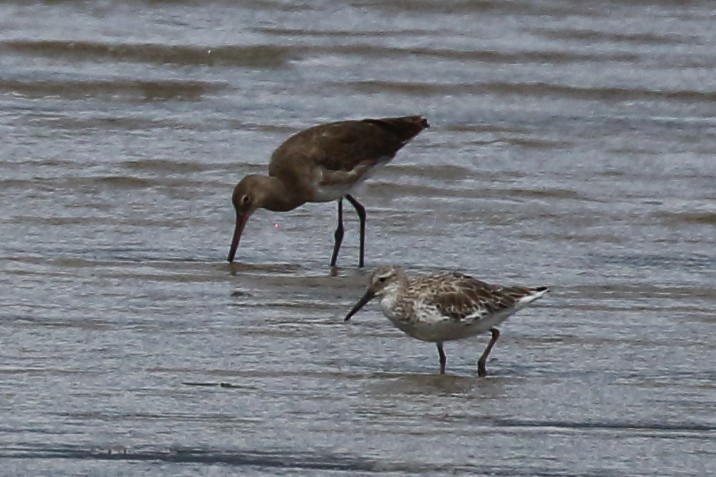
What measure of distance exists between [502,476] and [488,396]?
979 mm

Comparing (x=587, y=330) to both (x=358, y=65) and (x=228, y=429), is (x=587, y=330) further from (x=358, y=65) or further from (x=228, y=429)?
(x=358, y=65)

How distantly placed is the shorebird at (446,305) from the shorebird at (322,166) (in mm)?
2380

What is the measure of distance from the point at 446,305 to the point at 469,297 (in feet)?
0.39

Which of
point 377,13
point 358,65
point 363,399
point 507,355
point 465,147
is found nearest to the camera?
point 363,399

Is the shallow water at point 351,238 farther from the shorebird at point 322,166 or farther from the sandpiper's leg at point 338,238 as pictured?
the shorebird at point 322,166

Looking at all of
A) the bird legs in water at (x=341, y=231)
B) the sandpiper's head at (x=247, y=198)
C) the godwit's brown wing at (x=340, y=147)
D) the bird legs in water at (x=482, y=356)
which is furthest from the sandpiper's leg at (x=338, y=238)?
the bird legs in water at (x=482, y=356)

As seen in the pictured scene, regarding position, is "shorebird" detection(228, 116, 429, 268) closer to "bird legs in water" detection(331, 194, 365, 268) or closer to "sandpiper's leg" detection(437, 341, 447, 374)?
"bird legs in water" detection(331, 194, 365, 268)

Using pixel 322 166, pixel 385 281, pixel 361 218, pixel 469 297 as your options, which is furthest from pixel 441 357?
pixel 322 166

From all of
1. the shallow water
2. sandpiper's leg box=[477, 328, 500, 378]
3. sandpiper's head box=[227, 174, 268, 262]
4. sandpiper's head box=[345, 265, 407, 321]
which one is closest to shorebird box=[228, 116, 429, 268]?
sandpiper's head box=[227, 174, 268, 262]

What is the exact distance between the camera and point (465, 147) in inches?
507

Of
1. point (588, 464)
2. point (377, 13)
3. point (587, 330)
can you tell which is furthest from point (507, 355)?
point (377, 13)

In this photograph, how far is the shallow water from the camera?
23.5ft

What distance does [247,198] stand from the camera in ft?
35.6

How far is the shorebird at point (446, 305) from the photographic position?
8141 millimetres
